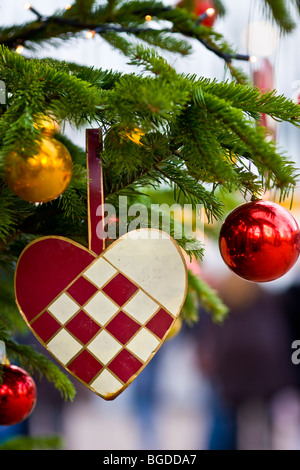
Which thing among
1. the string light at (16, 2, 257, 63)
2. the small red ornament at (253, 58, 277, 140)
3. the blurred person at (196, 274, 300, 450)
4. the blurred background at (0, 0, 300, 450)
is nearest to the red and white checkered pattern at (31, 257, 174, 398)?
the string light at (16, 2, 257, 63)

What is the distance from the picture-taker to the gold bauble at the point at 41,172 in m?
0.44

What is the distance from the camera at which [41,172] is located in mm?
450

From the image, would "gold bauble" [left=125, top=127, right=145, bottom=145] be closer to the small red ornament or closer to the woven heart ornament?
the woven heart ornament

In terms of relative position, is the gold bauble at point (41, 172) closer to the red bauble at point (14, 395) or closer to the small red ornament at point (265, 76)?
the red bauble at point (14, 395)

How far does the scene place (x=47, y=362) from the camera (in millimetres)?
697

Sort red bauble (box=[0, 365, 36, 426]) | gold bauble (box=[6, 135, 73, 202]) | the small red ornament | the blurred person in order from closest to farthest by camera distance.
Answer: gold bauble (box=[6, 135, 73, 202]) → red bauble (box=[0, 365, 36, 426]) → the small red ornament → the blurred person

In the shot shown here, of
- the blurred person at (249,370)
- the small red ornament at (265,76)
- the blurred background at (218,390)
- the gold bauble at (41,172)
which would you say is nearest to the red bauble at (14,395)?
the gold bauble at (41,172)

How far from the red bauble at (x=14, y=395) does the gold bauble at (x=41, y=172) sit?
302mm

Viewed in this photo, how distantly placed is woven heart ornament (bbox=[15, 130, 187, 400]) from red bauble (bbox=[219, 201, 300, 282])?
0.06 metres

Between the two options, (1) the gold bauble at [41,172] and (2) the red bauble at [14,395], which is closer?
(1) the gold bauble at [41,172]

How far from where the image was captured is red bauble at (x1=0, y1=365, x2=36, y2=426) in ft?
2.14
